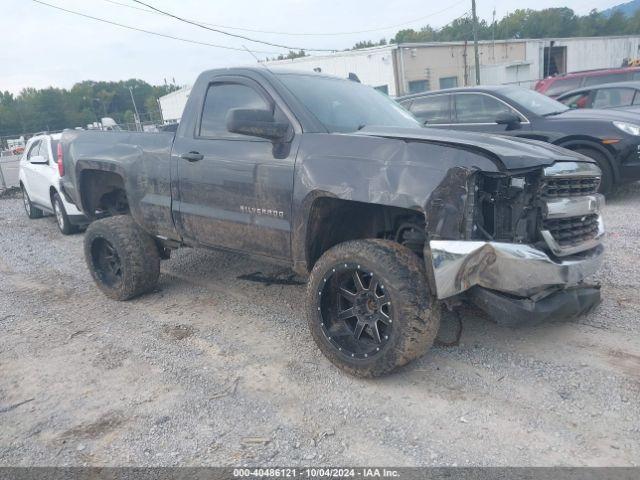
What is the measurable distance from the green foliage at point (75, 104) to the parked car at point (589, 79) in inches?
2436

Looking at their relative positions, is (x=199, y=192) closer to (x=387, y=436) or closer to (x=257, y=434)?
(x=257, y=434)

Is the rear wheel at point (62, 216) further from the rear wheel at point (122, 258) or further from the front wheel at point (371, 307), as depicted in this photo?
the front wheel at point (371, 307)

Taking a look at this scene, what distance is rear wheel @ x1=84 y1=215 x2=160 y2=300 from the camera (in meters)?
4.84

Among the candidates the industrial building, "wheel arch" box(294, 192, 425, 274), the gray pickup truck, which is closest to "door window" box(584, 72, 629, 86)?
the gray pickup truck

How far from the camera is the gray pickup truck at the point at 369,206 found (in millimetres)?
2898

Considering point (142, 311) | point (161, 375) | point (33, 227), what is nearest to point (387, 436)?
point (161, 375)

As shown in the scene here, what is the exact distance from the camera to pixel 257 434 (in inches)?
112

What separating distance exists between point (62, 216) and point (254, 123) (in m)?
6.16

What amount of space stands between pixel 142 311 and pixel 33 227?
240 inches

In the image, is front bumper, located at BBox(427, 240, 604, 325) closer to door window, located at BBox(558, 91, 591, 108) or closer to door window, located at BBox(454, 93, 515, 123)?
door window, located at BBox(454, 93, 515, 123)

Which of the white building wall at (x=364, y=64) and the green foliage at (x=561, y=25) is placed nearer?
the white building wall at (x=364, y=64)

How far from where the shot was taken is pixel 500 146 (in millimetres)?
3117

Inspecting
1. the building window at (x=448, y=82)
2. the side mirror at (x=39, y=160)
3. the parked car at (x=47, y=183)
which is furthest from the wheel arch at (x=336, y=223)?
the building window at (x=448, y=82)

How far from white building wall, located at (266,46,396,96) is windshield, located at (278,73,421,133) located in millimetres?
27080
